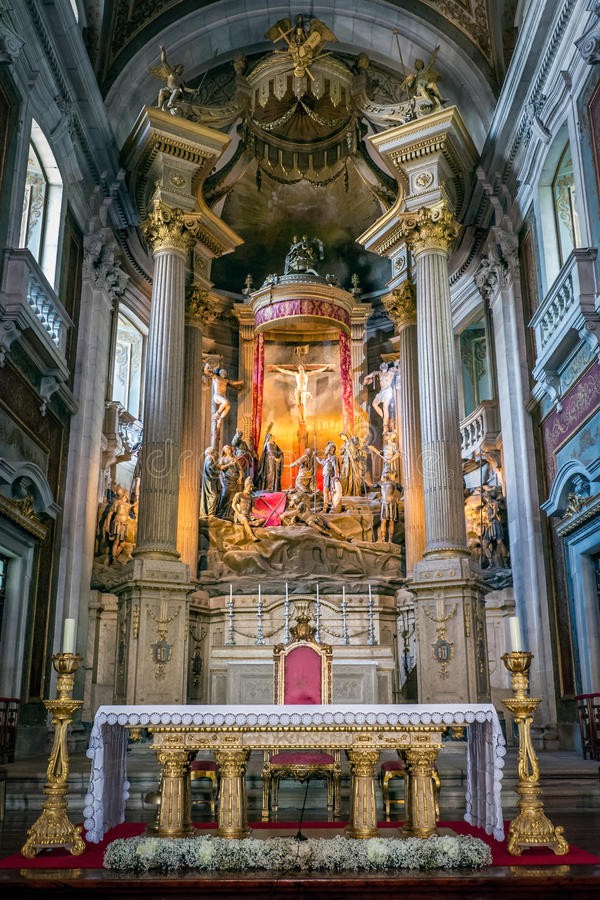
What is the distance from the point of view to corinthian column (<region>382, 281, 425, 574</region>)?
1239 centimetres

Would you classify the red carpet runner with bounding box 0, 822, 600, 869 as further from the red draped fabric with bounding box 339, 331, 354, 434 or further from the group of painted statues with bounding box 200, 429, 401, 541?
the red draped fabric with bounding box 339, 331, 354, 434

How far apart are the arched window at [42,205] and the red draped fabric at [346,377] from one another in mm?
5450

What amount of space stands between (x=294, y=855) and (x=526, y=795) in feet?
5.07

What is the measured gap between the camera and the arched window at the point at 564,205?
35.9 ft

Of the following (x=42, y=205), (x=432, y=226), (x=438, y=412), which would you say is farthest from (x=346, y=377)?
(x=42, y=205)

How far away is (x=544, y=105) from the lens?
10773 mm

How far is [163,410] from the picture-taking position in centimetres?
1111

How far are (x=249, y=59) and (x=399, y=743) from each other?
1232cm

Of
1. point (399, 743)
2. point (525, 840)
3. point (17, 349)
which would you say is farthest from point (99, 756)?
point (17, 349)

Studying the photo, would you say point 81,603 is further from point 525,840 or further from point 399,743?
point 525,840

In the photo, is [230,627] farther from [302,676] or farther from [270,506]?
[302,676]

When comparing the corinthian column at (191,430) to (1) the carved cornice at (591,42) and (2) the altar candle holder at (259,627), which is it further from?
(1) the carved cornice at (591,42)

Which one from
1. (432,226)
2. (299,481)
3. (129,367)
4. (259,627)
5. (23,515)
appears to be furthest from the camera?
(129,367)

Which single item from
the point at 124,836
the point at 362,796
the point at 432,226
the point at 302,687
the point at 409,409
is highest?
the point at 432,226
